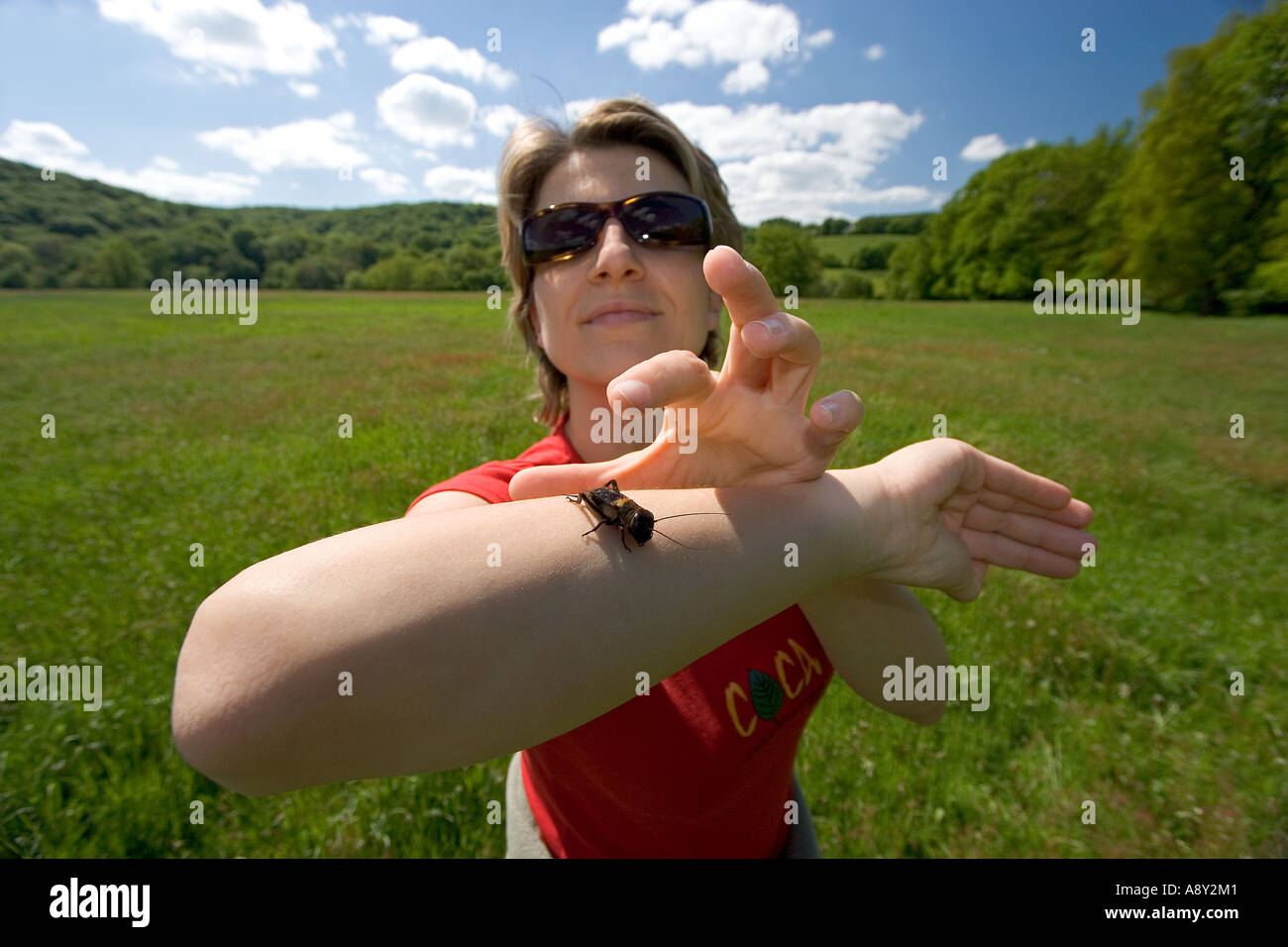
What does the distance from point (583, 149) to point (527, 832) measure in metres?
2.68

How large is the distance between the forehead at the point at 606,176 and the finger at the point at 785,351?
4.43 feet

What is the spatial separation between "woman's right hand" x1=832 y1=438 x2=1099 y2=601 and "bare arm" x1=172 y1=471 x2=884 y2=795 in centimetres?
48

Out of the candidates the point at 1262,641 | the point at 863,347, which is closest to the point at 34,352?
the point at 863,347

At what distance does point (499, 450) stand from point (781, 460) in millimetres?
9389

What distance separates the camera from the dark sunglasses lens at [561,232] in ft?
7.47

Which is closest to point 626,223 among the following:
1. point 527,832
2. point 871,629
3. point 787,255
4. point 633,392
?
point 787,255

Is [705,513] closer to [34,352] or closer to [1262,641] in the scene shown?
[1262,641]

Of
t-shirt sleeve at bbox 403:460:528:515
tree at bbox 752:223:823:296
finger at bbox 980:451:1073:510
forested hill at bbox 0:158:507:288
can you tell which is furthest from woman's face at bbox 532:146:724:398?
forested hill at bbox 0:158:507:288

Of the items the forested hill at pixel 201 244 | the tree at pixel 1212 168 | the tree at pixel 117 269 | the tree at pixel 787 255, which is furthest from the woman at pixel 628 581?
the tree at pixel 117 269

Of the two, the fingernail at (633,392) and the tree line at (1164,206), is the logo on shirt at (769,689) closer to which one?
the fingernail at (633,392)

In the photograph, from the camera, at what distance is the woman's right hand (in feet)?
5.36

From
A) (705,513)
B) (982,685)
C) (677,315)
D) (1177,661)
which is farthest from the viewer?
(1177,661)

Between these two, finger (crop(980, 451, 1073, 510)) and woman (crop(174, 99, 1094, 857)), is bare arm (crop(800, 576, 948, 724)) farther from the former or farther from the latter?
finger (crop(980, 451, 1073, 510))
